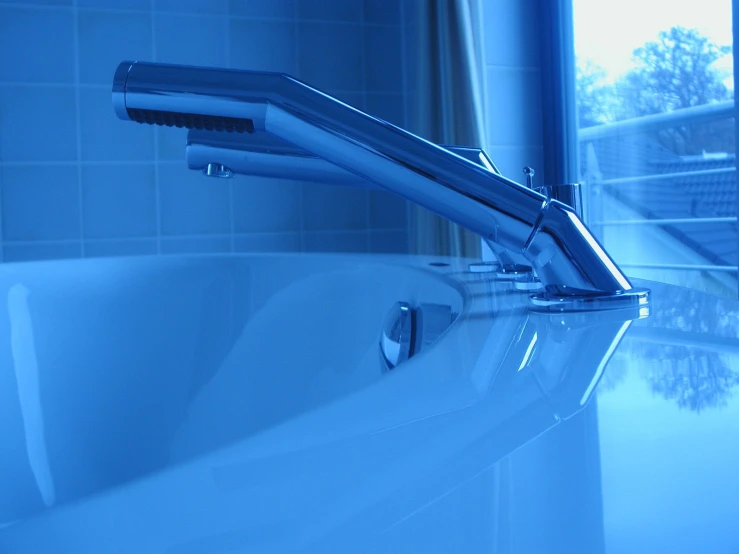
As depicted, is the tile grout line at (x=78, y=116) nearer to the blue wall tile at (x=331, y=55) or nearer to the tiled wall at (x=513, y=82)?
the blue wall tile at (x=331, y=55)

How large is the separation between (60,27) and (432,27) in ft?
3.09

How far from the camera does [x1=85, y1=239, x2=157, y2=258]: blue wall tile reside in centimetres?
205

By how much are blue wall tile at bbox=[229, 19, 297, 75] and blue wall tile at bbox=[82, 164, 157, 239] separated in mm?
400

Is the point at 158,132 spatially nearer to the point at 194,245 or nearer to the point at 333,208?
Answer: the point at 194,245

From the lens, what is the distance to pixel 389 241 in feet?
7.58

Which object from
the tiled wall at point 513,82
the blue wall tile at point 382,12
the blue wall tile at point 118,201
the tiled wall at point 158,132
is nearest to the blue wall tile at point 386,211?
the tiled wall at point 158,132

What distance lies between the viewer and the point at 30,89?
6.53 ft

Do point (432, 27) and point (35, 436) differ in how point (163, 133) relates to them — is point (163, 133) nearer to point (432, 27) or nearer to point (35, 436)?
point (432, 27)

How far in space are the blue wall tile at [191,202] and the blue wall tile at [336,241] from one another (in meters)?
0.23

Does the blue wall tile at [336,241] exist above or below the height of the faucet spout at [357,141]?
above

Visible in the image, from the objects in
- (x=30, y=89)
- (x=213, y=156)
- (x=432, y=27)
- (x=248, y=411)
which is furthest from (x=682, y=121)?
(x=213, y=156)

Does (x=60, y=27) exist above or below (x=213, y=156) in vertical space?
above

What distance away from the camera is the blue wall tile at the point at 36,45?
6.48 ft

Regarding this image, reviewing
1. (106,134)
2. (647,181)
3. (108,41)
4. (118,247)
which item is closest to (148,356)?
(118,247)
